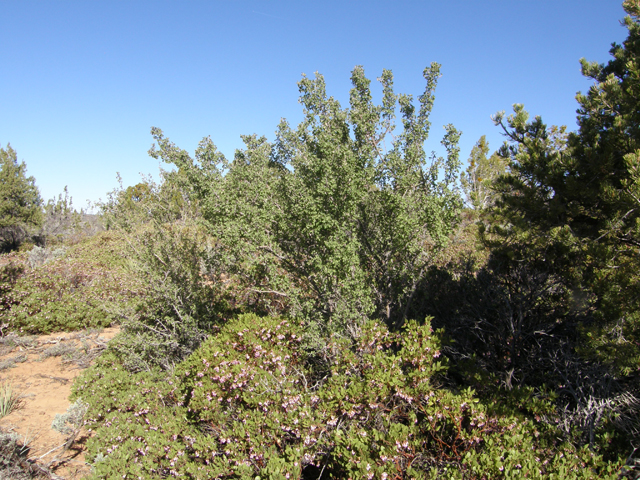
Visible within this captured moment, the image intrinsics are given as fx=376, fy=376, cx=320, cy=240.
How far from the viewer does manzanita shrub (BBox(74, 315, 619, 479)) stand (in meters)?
2.74

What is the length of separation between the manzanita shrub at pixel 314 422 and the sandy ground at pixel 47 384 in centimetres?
54

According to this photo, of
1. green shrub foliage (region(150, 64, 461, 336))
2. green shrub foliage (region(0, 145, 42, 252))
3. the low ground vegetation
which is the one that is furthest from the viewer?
green shrub foliage (region(0, 145, 42, 252))

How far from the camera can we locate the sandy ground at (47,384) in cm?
487

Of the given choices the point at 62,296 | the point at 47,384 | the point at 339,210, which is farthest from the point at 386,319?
the point at 62,296

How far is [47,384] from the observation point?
717 centimetres

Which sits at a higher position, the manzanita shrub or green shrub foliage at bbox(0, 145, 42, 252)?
green shrub foliage at bbox(0, 145, 42, 252)

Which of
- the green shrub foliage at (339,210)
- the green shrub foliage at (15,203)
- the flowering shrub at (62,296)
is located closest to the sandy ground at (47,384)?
the flowering shrub at (62,296)

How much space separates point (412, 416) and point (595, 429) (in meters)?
1.51

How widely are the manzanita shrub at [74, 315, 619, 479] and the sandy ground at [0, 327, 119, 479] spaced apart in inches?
21.3

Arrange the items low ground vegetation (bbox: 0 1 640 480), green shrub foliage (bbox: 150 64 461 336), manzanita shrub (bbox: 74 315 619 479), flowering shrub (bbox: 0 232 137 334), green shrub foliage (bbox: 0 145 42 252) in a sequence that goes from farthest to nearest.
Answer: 1. green shrub foliage (bbox: 0 145 42 252)
2. flowering shrub (bbox: 0 232 137 334)
3. green shrub foliage (bbox: 150 64 461 336)
4. low ground vegetation (bbox: 0 1 640 480)
5. manzanita shrub (bbox: 74 315 619 479)

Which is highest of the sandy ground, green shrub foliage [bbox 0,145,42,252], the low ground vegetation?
green shrub foliage [bbox 0,145,42,252]

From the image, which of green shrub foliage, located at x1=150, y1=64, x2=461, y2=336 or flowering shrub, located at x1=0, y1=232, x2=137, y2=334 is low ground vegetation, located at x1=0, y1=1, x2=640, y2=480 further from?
flowering shrub, located at x1=0, y1=232, x2=137, y2=334

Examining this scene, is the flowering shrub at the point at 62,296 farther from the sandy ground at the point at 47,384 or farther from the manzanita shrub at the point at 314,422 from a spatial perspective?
the manzanita shrub at the point at 314,422

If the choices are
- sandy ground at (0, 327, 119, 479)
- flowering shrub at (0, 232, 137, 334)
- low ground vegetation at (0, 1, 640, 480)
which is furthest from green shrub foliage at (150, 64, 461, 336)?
flowering shrub at (0, 232, 137, 334)
